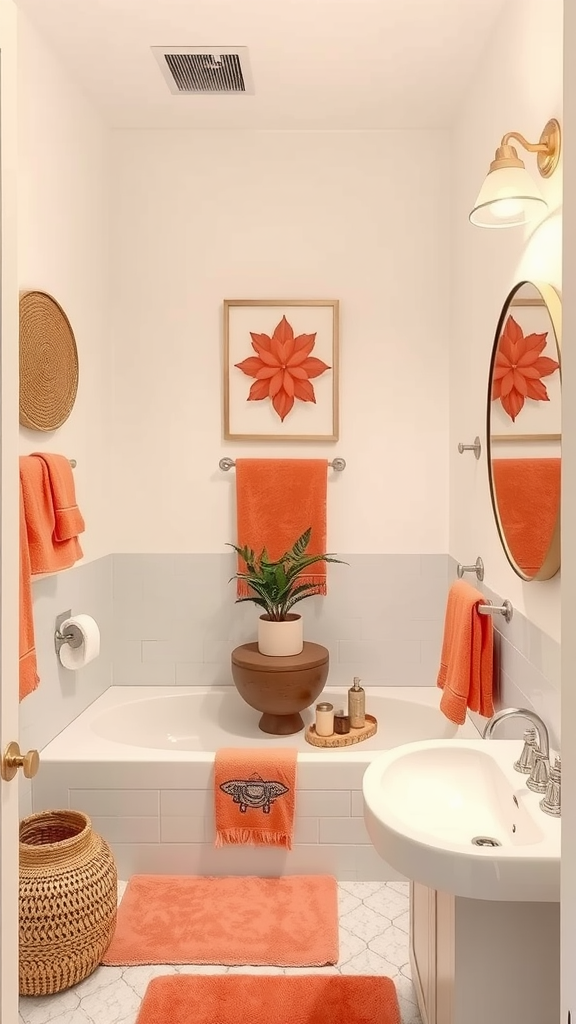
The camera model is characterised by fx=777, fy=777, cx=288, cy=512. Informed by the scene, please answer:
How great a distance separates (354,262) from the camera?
325cm

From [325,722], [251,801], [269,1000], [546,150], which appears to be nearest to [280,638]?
[325,722]

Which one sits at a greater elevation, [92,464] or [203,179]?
[203,179]

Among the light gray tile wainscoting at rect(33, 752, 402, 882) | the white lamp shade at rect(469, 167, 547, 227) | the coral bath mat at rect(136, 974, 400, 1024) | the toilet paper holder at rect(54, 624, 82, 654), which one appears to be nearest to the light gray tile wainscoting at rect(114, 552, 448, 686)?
the toilet paper holder at rect(54, 624, 82, 654)

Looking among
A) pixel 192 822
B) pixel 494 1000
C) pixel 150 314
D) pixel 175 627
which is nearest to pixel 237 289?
pixel 150 314

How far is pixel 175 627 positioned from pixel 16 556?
7.24 ft

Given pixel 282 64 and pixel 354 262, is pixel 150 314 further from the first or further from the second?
pixel 282 64

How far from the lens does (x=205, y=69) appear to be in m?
2.72

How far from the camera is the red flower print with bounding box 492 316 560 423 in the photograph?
1.89 metres

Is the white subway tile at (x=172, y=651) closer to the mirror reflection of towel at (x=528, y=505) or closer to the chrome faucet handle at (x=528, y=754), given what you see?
the mirror reflection of towel at (x=528, y=505)

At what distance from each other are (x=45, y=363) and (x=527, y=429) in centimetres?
148

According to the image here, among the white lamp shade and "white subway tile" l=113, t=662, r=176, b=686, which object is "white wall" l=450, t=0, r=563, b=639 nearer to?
the white lamp shade

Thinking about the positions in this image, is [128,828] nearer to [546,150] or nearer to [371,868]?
[371,868]

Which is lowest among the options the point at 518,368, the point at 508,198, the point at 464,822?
the point at 464,822

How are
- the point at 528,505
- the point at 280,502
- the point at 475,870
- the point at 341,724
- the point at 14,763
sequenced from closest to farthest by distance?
the point at 14,763 < the point at 475,870 < the point at 528,505 < the point at 341,724 < the point at 280,502
